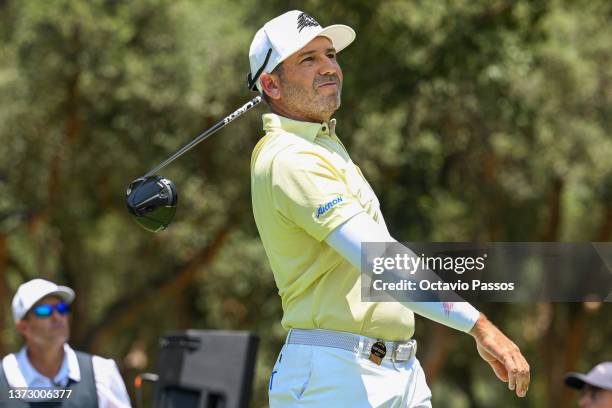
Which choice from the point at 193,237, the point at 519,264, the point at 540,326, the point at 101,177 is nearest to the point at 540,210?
the point at 540,326

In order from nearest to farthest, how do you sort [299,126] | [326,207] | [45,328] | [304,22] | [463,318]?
[463,318] < [326,207] < [299,126] < [304,22] < [45,328]

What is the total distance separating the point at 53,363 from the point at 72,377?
0.31 meters

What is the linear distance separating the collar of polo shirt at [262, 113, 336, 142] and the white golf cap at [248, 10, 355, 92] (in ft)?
0.60

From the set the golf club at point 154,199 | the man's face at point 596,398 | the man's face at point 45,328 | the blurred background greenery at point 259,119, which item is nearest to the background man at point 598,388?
the man's face at point 596,398

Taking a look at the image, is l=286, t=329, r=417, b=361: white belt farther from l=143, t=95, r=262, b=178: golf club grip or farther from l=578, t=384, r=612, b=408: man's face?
l=578, t=384, r=612, b=408: man's face

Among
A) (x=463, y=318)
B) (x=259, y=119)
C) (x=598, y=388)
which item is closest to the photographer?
(x=463, y=318)

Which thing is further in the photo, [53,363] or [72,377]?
[53,363]

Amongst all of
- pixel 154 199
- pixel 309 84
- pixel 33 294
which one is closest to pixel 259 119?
pixel 33 294

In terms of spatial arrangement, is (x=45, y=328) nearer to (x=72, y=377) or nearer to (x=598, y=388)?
(x=72, y=377)

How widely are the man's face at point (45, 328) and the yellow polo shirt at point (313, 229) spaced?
2.34m

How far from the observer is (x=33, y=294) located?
5801 millimetres

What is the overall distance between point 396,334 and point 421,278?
26cm

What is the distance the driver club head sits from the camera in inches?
154

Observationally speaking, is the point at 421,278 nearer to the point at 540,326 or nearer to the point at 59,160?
the point at 59,160
